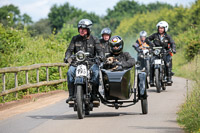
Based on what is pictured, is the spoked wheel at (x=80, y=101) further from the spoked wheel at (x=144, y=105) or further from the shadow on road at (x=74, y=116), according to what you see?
the spoked wheel at (x=144, y=105)

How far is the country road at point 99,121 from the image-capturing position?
9.75 m

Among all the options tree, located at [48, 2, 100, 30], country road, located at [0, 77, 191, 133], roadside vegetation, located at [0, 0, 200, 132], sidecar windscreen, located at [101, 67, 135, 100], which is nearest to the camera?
country road, located at [0, 77, 191, 133]

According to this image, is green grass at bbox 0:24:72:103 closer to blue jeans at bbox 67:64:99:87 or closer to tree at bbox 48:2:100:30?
blue jeans at bbox 67:64:99:87

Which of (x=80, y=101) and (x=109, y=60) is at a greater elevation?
(x=109, y=60)

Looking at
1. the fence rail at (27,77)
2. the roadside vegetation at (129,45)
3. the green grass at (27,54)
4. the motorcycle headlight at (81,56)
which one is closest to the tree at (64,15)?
the roadside vegetation at (129,45)

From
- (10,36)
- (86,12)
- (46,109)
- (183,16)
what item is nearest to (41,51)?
(10,36)

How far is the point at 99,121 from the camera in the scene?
10.9 meters

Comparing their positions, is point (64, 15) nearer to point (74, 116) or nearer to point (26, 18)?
point (26, 18)

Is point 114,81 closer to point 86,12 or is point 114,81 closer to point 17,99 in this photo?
point 17,99

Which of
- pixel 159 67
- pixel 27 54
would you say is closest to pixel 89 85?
pixel 159 67

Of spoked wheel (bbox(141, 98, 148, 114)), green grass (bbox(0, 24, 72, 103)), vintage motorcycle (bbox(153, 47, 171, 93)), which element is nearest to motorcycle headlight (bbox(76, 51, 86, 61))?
spoked wheel (bbox(141, 98, 148, 114))

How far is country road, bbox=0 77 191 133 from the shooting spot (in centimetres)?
975

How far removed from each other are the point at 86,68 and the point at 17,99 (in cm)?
579

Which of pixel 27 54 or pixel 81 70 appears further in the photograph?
pixel 27 54
